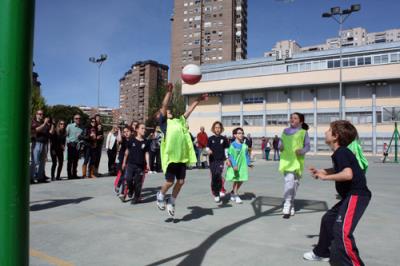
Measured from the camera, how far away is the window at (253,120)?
54.6 metres

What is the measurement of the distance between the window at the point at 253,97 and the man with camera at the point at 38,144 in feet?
153

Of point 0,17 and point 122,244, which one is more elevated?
point 0,17

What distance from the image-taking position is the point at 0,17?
1904 mm

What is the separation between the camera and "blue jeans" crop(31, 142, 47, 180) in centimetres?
1031

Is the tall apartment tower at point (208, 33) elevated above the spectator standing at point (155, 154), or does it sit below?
above

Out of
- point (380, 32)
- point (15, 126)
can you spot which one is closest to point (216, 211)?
point (15, 126)

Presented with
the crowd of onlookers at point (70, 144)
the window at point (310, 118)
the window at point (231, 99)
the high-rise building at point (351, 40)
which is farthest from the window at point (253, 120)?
the high-rise building at point (351, 40)

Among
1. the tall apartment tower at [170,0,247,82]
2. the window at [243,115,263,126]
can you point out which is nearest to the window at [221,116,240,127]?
the window at [243,115,263,126]

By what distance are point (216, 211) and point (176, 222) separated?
1.27 m

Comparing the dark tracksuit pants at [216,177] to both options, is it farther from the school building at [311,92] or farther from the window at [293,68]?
the window at [293,68]

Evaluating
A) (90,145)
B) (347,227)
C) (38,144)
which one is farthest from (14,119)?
(90,145)

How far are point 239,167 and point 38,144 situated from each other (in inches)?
238

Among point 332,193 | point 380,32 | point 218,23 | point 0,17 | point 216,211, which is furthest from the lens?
point 380,32

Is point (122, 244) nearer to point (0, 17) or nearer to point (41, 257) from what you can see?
point (41, 257)
